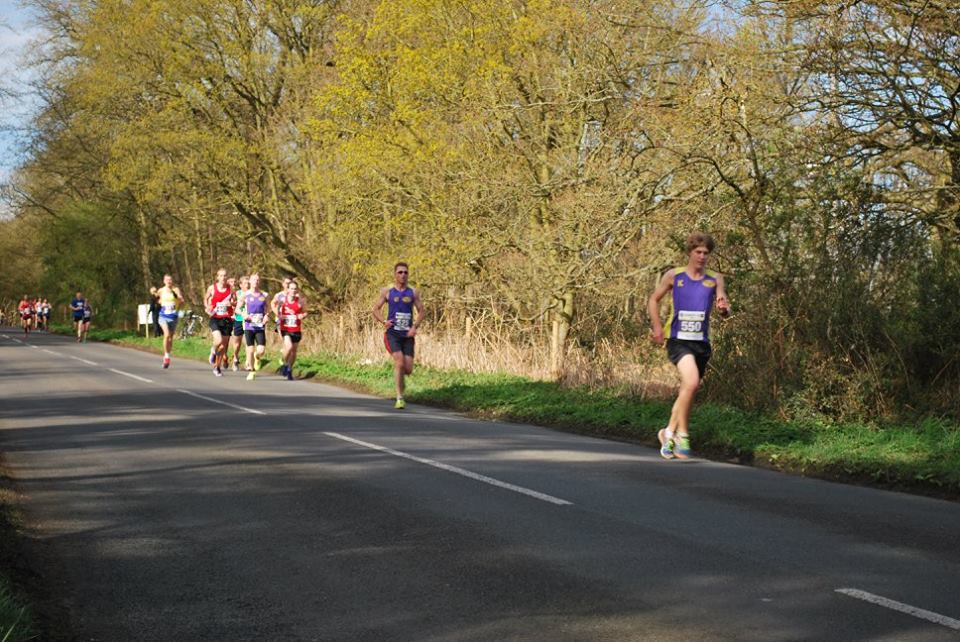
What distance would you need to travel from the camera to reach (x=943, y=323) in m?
12.0

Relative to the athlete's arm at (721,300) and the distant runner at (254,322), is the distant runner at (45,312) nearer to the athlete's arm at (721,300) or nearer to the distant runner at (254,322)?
the distant runner at (254,322)

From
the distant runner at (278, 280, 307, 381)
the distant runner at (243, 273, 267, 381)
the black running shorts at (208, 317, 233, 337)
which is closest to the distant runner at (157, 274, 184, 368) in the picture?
the black running shorts at (208, 317, 233, 337)

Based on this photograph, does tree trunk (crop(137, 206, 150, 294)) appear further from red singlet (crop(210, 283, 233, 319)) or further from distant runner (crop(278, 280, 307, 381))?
distant runner (crop(278, 280, 307, 381))

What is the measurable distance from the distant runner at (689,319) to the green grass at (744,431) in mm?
1107

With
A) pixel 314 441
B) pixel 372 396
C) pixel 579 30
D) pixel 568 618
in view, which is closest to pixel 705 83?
pixel 579 30

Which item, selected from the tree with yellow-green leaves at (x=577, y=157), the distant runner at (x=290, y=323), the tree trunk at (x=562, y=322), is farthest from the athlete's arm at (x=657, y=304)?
the distant runner at (x=290, y=323)

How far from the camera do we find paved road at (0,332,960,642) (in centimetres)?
505

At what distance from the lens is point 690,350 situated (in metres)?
10.4

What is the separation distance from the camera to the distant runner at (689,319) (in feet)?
33.6

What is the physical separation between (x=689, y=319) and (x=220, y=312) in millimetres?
14871

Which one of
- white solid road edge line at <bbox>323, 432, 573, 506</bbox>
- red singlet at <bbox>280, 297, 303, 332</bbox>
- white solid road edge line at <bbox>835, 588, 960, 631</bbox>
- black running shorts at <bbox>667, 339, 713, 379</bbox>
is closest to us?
white solid road edge line at <bbox>835, 588, 960, 631</bbox>

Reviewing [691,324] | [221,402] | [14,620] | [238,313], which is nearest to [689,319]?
[691,324]

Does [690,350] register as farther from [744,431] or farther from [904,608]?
[904,608]

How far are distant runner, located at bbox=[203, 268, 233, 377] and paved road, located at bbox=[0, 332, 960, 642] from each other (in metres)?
11.4
